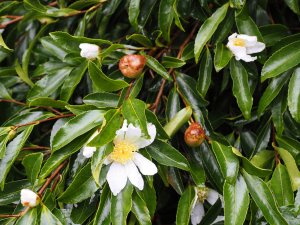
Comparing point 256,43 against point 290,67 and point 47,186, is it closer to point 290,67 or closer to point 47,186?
point 290,67

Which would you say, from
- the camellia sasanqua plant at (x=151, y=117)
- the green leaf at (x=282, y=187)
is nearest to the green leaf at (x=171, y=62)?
the camellia sasanqua plant at (x=151, y=117)

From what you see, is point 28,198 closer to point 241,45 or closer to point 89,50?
point 89,50

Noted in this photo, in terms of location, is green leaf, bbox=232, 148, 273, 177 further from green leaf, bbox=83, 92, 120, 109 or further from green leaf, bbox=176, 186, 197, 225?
green leaf, bbox=83, 92, 120, 109

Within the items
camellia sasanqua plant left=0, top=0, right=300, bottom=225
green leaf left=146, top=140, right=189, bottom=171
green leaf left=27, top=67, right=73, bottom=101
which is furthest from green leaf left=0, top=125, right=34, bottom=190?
green leaf left=146, top=140, right=189, bottom=171

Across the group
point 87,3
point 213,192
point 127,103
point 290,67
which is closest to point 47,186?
point 127,103

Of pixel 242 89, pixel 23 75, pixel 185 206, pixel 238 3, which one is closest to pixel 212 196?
pixel 185 206

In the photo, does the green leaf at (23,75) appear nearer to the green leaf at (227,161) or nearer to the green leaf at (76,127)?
the green leaf at (76,127)

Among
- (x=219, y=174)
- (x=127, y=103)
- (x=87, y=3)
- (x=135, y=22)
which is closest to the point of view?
(x=127, y=103)
